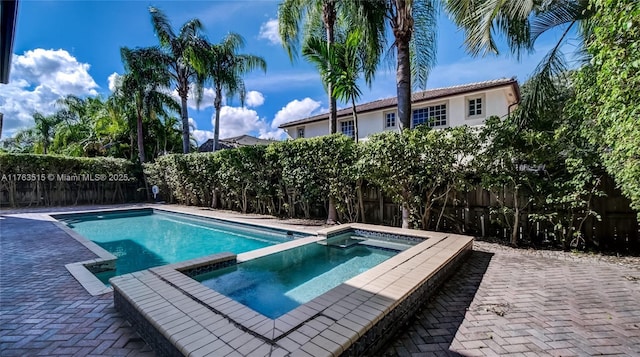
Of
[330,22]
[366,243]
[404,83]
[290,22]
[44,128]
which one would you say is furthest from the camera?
[44,128]

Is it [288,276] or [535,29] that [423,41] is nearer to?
[535,29]

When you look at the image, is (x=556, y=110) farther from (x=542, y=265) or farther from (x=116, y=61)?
(x=116, y=61)

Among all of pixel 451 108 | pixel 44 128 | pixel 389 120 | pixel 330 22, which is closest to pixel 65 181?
pixel 330 22

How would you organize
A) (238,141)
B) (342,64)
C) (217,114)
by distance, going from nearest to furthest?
(342,64), (217,114), (238,141)

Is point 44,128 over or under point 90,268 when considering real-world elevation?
over

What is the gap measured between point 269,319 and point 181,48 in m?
20.1

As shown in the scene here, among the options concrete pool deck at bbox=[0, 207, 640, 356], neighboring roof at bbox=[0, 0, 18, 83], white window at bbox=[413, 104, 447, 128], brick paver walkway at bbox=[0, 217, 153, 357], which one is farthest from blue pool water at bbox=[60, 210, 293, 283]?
white window at bbox=[413, 104, 447, 128]

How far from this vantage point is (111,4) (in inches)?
328

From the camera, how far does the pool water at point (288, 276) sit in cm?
462

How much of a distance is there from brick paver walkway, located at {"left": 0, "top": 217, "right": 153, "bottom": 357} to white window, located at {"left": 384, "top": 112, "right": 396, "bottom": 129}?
16.6m

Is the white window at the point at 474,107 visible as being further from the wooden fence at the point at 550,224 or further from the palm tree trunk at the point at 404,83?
the wooden fence at the point at 550,224

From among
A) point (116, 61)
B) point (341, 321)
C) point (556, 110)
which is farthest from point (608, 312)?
point (116, 61)

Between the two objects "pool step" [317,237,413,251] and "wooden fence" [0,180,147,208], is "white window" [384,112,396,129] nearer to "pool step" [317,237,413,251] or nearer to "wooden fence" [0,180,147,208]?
"pool step" [317,237,413,251]

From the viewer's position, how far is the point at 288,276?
18.5ft
